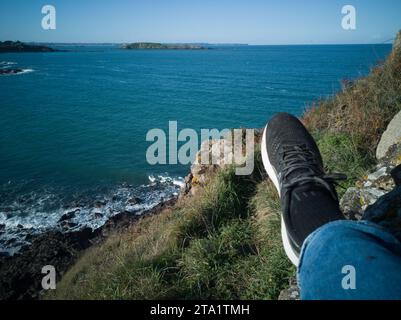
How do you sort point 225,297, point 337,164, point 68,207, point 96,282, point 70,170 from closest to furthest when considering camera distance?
point 225,297 < point 96,282 < point 337,164 < point 68,207 < point 70,170

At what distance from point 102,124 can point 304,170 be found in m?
33.5

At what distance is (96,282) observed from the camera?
3322 millimetres

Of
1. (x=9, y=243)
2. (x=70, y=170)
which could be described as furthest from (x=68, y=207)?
(x=70, y=170)

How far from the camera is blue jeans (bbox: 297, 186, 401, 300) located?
46.6 inches

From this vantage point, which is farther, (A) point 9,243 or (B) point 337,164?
(A) point 9,243

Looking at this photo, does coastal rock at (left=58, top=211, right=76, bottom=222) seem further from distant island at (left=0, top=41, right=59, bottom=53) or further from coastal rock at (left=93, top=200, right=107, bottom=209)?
distant island at (left=0, top=41, right=59, bottom=53)

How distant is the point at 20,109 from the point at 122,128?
16.8m

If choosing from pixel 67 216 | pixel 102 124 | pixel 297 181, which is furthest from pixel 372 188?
pixel 102 124

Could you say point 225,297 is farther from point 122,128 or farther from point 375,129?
point 122,128

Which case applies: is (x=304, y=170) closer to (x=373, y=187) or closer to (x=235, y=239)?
(x=373, y=187)

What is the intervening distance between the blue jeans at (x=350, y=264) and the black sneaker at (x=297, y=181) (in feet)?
1.23

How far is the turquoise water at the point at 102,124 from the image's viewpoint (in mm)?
16359

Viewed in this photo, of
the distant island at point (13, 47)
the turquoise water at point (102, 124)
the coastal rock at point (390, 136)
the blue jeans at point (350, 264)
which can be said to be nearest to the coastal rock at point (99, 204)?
the turquoise water at point (102, 124)

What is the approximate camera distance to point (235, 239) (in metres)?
3.62
